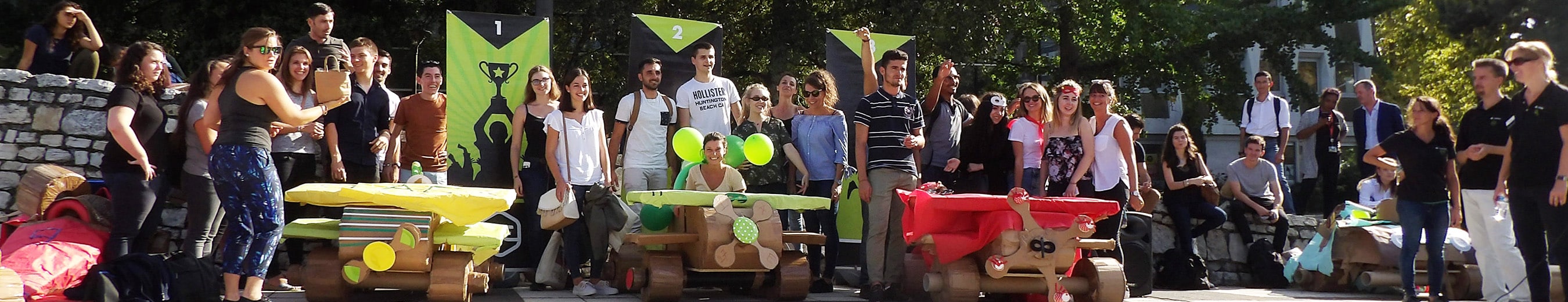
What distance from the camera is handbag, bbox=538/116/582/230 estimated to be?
6.81 metres

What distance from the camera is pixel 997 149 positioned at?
7637mm

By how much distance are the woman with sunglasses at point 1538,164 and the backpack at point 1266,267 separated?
3251mm

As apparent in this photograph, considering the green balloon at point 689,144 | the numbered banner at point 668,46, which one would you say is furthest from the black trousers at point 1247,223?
the green balloon at point 689,144

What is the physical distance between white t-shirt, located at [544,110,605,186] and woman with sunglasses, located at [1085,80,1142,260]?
2.65 metres

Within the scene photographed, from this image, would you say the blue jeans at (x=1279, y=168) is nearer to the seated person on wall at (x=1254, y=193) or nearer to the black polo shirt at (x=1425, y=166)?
the seated person on wall at (x=1254, y=193)

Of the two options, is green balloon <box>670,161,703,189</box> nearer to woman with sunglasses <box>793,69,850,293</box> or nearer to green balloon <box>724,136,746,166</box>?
green balloon <box>724,136,746,166</box>

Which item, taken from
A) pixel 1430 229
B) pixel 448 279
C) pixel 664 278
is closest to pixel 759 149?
pixel 664 278

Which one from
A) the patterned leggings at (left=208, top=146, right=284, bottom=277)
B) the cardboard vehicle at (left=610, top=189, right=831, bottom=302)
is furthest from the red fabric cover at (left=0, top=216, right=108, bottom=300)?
the cardboard vehicle at (left=610, top=189, right=831, bottom=302)

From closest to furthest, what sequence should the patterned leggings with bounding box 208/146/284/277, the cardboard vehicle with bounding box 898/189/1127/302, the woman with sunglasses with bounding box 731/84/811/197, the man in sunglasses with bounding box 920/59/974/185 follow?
the patterned leggings with bounding box 208/146/284/277
the cardboard vehicle with bounding box 898/189/1127/302
the woman with sunglasses with bounding box 731/84/811/197
the man in sunglasses with bounding box 920/59/974/185

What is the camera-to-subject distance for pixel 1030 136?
7266 mm

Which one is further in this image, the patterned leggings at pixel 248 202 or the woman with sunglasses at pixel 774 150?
the woman with sunglasses at pixel 774 150

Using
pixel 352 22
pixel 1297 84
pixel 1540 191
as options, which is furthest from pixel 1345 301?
pixel 1297 84

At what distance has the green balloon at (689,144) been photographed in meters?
7.11

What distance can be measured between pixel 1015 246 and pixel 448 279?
263 centimetres
